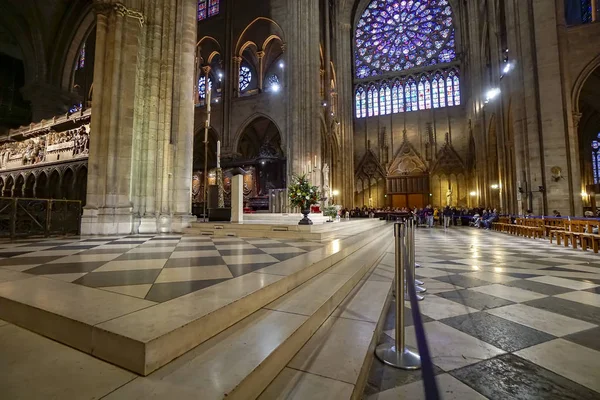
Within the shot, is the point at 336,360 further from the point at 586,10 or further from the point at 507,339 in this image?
the point at 586,10

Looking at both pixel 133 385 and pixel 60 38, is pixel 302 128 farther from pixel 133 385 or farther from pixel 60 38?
pixel 133 385

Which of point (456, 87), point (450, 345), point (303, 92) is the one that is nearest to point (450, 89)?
point (456, 87)

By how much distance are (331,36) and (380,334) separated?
2840cm

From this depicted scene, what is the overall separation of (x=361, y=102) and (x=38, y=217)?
29390 mm

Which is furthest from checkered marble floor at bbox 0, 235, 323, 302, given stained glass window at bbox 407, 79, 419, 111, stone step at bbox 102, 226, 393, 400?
stained glass window at bbox 407, 79, 419, 111

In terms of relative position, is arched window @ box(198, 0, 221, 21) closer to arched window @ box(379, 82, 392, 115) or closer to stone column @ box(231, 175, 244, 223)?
arched window @ box(379, 82, 392, 115)

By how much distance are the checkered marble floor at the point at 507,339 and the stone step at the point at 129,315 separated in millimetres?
846

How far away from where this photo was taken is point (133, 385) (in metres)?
0.95

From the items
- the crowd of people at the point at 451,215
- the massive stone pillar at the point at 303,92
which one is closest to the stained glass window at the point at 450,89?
the crowd of people at the point at 451,215

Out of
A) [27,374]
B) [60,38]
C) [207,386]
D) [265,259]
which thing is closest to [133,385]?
[207,386]

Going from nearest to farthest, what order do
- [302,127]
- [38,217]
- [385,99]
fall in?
[38,217], [302,127], [385,99]

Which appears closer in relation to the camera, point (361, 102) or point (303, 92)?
point (303, 92)

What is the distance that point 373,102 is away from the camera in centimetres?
2956

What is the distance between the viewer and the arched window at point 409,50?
89.7 ft
